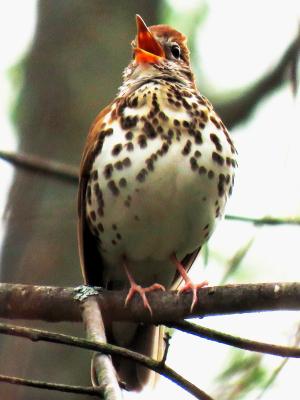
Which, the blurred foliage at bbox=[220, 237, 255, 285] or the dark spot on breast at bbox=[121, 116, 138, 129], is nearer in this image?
the blurred foliage at bbox=[220, 237, 255, 285]

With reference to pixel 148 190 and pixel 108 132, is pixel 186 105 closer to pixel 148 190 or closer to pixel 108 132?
pixel 108 132

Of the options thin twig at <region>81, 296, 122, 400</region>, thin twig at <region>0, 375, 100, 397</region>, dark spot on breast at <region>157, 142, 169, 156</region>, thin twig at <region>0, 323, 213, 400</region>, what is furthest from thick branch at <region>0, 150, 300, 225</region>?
thin twig at <region>0, 375, 100, 397</region>

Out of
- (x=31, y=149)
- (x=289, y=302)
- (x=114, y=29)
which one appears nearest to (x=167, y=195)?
(x=31, y=149)

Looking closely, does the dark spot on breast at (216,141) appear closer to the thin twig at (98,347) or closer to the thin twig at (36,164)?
the thin twig at (36,164)

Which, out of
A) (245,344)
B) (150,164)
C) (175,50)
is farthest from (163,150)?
(245,344)

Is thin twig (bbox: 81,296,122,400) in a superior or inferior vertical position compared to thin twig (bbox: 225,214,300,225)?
inferior

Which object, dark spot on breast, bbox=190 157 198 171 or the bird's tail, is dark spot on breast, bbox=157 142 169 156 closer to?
dark spot on breast, bbox=190 157 198 171
